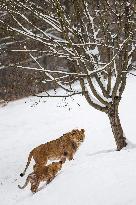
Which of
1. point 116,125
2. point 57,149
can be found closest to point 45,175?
point 57,149

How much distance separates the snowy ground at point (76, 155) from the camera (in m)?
5.49

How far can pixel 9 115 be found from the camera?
17156mm

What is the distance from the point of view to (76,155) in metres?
11.0

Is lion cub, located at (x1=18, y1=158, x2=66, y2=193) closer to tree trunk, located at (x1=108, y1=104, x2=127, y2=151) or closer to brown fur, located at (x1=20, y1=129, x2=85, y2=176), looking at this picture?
brown fur, located at (x1=20, y1=129, x2=85, y2=176)

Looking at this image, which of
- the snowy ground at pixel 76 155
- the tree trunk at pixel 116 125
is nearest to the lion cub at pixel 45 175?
the snowy ground at pixel 76 155

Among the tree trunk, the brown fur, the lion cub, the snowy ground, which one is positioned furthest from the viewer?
Result: the brown fur

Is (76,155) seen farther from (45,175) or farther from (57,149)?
(45,175)

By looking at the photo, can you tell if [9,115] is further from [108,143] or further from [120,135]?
[120,135]

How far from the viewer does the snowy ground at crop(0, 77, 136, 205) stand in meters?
5.49

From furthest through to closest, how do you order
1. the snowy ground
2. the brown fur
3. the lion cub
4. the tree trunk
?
the brown fur, the tree trunk, the lion cub, the snowy ground

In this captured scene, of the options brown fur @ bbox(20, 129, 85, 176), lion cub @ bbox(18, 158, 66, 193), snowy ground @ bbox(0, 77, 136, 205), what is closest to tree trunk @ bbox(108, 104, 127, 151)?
snowy ground @ bbox(0, 77, 136, 205)

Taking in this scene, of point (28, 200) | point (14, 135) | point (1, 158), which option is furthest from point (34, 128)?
point (28, 200)

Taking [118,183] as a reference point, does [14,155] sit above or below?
below

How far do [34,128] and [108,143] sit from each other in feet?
13.4
